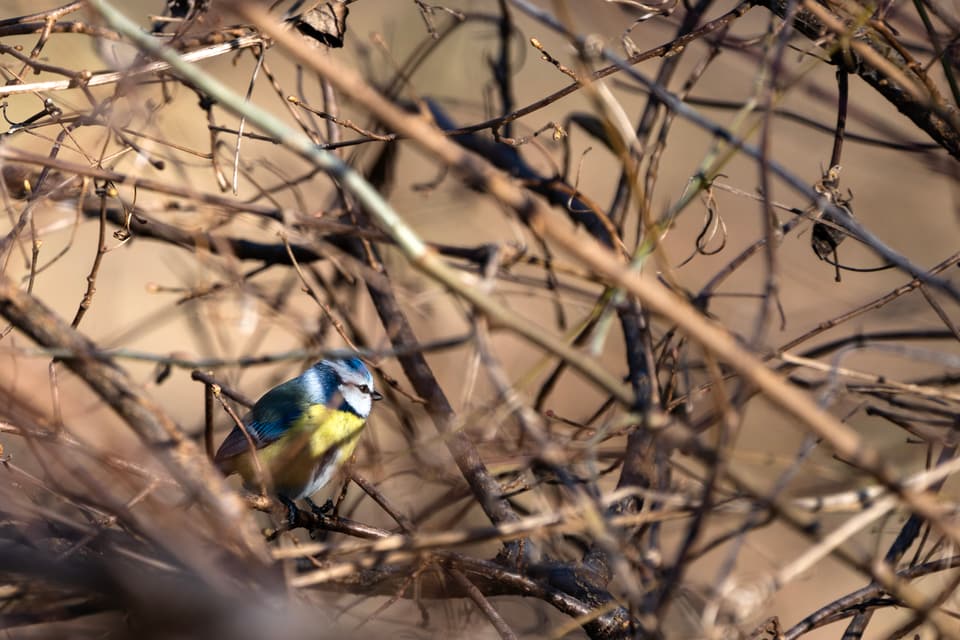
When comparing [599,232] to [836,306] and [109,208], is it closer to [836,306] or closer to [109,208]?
[109,208]

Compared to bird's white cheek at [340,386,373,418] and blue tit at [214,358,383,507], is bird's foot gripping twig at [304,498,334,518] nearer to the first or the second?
blue tit at [214,358,383,507]

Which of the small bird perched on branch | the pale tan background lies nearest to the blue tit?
the small bird perched on branch

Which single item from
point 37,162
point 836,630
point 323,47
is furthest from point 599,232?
point 836,630

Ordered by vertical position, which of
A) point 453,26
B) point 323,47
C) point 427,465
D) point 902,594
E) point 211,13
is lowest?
point 902,594

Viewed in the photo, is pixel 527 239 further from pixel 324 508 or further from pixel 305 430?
pixel 324 508

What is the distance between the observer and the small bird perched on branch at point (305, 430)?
365 cm

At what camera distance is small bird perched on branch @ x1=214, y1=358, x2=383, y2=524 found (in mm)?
3646

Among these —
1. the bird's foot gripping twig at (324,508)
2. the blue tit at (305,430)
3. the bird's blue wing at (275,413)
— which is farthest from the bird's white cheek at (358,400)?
the bird's foot gripping twig at (324,508)

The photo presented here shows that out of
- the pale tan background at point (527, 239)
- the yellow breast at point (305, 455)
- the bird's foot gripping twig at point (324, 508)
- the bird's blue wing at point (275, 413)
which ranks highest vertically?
the pale tan background at point (527, 239)

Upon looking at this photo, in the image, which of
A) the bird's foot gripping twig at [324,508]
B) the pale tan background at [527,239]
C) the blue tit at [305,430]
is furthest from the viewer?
the pale tan background at [527,239]

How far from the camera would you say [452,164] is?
4.41 ft

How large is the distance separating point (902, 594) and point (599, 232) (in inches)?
76.4

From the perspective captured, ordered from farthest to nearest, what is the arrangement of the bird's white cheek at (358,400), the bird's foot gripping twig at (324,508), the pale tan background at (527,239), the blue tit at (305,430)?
1. the pale tan background at (527,239)
2. the bird's white cheek at (358,400)
3. the blue tit at (305,430)
4. the bird's foot gripping twig at (324,508)

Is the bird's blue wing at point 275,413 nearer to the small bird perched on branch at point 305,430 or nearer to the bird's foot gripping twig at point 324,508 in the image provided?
the small bird perched on branch at point 305,430
